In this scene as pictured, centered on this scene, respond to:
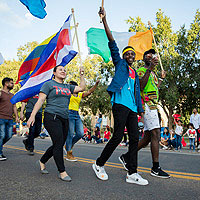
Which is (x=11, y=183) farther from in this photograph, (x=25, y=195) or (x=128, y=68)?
(x=128, y=68)

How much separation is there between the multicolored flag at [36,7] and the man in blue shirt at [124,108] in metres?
2.30

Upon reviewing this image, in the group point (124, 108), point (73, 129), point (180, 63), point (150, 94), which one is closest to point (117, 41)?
point (73, 129)

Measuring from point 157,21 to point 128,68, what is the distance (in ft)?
77.8

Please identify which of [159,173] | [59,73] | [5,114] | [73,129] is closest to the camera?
[159,173]

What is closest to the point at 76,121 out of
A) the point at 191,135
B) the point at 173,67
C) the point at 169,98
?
the point at 191,135

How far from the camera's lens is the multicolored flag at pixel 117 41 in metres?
7.19

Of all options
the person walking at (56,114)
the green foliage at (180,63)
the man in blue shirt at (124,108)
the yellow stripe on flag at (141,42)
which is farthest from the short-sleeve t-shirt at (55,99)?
the green foliage at (180,63)

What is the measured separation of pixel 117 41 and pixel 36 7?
274cm

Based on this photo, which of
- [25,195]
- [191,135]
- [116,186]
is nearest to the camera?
[25,195]

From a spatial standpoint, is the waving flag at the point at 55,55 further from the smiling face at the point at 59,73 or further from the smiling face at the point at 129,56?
the smiling face at the point at 129,56

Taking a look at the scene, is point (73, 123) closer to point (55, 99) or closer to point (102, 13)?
point (55, 99)

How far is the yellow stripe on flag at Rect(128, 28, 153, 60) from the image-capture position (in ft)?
24.9

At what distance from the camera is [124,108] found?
3725mm

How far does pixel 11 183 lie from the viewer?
11.7 feet
